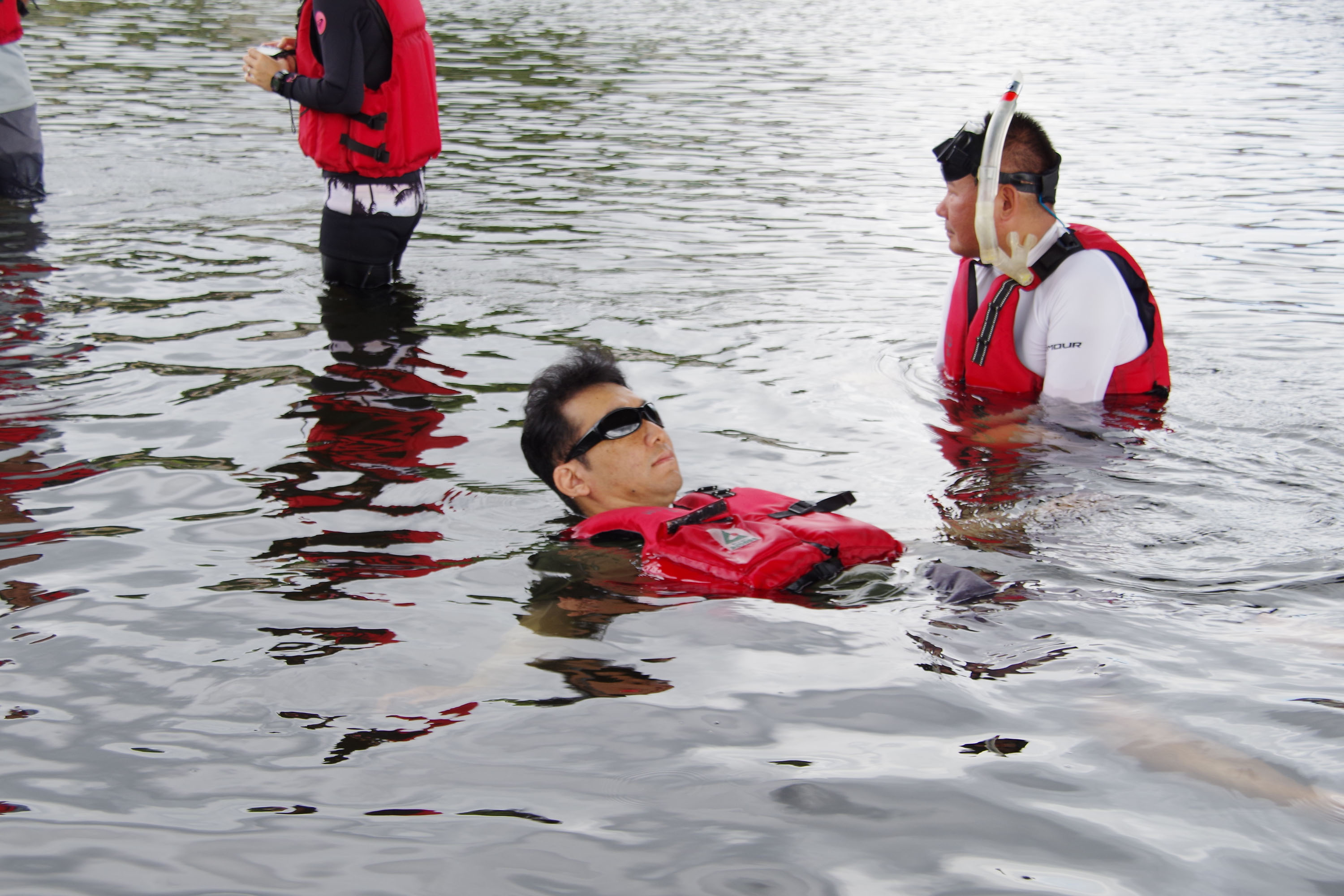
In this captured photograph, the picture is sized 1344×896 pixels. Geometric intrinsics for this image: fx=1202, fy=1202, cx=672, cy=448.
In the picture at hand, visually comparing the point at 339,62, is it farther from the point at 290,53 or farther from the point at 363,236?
the point at 363,236

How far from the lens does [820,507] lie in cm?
445

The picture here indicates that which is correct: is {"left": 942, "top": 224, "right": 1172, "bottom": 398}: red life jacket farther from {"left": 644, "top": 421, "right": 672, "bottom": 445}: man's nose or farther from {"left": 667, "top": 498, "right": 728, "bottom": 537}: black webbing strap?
{"left": 667, "top": 498, "right": 728, "bottom": 537}: black webbing strap

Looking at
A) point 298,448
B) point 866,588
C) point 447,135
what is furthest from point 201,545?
point 447,135

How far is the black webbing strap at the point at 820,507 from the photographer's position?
4.43 meters

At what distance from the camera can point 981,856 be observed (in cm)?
277

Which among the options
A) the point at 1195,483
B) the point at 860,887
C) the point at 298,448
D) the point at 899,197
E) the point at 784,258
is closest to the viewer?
the point at 860,887

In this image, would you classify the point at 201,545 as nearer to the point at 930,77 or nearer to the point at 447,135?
the point at 447,135

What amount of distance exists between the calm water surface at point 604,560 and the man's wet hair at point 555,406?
1.21ft

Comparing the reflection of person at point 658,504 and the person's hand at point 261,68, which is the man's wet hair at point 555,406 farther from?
the person's hand at point 261,68

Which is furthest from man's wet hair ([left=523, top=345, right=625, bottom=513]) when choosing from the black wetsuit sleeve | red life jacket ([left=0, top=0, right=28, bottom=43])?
red life jacket ([left=0, top=0, right=28, bottom=43])

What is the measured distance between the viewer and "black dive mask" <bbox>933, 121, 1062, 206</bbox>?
561 cm

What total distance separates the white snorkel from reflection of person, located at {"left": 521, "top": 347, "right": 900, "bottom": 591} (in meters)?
1.70

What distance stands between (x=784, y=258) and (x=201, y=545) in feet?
21.0

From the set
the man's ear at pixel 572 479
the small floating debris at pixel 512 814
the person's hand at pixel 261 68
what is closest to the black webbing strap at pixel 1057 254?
the man's ear at pixel 572 479
